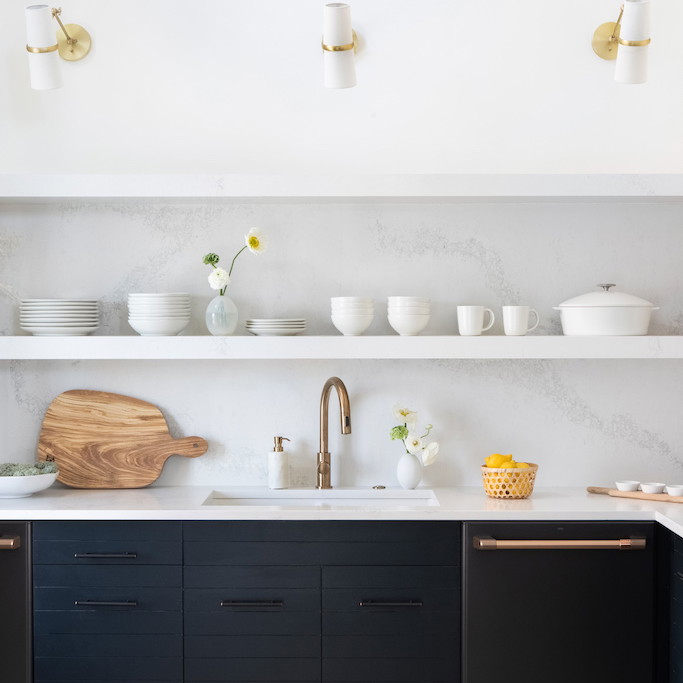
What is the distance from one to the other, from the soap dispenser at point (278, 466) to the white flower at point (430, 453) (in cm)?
48

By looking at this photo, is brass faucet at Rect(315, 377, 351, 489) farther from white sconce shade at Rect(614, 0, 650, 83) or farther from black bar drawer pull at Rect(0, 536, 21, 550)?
white sconce shade at Rect(614, 0, 650, 83)

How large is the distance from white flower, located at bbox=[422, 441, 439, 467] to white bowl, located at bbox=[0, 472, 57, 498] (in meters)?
1.26

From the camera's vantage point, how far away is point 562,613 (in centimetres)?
254

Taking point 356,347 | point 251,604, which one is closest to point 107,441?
point 251,604

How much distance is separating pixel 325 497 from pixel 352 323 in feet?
2.03

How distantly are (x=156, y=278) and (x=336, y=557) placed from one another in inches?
47.3

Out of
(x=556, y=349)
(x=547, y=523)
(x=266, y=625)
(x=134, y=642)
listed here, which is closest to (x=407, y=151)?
(x=556, y=349)

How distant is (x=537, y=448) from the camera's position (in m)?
3.03

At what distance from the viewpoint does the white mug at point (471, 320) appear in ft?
9.30

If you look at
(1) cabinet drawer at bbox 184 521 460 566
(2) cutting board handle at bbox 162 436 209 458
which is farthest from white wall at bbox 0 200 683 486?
(1) cabinet drawer at bbox 184 521 460 566

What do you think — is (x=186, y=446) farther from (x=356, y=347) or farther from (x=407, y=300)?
(x=407, y=300)

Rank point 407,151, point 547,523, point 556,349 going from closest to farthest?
point 547,523 → point 556,349 → point 407,151

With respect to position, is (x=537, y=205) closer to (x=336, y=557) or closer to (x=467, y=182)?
(x=467, y=182)

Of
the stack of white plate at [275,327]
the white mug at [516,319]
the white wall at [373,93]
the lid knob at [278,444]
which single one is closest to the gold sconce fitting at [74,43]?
the white wall at [373,93]
